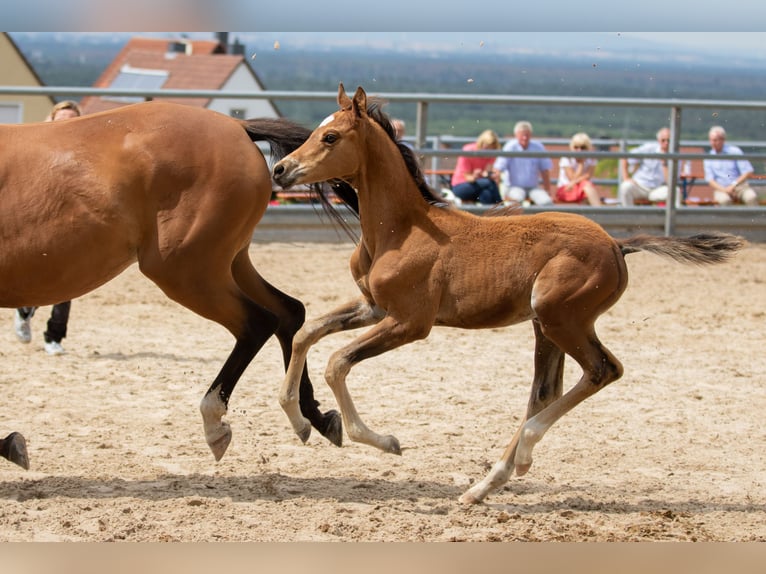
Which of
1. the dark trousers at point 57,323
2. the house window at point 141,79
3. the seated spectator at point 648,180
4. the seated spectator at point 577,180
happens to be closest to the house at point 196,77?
the house window at point 141,79

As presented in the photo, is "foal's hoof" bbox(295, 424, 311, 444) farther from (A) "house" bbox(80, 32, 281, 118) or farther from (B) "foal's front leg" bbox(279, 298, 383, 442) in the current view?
(A) "house" bbox(80, 32, 281, 118)

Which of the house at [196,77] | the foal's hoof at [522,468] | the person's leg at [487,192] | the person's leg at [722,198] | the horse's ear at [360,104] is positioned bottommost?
the house at [196,77]

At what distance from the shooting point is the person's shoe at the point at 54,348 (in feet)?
21.5

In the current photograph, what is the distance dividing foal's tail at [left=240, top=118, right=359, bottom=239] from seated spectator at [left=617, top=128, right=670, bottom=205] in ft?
24.9

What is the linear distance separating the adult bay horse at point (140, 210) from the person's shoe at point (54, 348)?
252 centimetres

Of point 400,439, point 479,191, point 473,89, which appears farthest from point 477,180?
point 473,89

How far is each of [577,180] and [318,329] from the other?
7.67 metres

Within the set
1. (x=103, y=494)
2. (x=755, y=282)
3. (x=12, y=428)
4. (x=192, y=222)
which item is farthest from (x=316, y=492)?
(x=755, y=282)

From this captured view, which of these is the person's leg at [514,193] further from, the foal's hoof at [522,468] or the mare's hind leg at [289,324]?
the foal's hoof at [522,468]

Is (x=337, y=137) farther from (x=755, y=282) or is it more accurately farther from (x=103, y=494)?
(x=755, y=282)

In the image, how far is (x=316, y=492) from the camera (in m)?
4.07

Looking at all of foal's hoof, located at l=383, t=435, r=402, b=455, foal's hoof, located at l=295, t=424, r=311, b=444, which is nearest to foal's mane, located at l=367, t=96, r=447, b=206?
foal's hoof, located at l=383, t=435, r=402, b=455

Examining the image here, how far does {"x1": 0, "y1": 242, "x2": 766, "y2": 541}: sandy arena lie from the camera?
3.70m

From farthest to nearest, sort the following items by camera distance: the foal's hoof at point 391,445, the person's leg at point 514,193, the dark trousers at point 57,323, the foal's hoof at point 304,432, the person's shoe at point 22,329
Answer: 1. the person's leg at point 514,193
2. the person's shoe at point 22,329
3. the dark trousers at point 57,323
4. the foal's hoof at point 304,432
5. the foal's hoof at point 391,445
